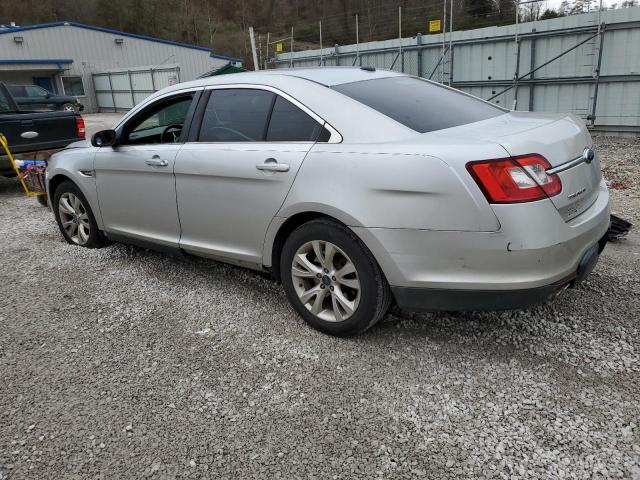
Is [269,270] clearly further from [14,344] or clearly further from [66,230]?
[66,230]

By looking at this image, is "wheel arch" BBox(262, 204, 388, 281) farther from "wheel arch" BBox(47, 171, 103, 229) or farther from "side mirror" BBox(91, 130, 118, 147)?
"wheel arch" BBox(47, 171, 103, 229)

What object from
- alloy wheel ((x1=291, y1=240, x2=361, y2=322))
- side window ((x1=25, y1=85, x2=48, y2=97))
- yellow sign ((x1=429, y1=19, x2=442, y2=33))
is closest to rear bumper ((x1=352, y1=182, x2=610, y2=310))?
alloy wheel ((x1=291, y1=240, x2=361, y2=322))

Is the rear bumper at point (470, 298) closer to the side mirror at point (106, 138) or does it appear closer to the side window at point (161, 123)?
the side window at point (161, 123)

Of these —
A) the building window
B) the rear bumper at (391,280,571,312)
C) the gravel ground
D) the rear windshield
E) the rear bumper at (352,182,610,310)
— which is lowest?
the building window

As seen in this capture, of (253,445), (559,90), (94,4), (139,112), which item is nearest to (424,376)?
(253,445)

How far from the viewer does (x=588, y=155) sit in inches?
118

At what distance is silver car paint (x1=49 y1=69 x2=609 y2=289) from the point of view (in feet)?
8.49

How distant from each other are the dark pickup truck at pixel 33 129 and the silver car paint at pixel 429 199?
20.7ft

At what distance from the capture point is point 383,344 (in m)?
3.21

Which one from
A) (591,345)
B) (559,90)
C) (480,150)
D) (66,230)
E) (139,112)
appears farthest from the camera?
(559,90)

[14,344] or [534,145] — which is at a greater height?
[534,145]

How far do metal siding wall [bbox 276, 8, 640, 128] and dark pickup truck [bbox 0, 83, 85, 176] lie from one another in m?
10.0

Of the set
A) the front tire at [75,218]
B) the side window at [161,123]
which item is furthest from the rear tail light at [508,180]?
the front tire at [75,218]

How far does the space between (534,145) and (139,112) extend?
10.2 ft
